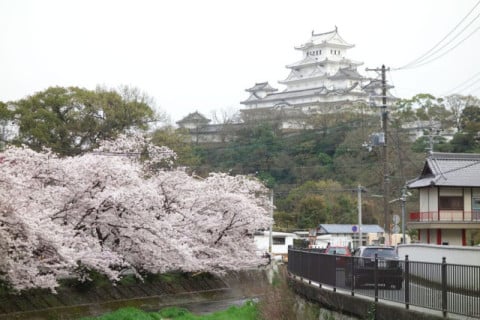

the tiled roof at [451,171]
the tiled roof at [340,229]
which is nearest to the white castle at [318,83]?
the tiled roof at [340,229]

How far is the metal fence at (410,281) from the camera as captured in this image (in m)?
11.6

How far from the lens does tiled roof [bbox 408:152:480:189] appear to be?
140 ft

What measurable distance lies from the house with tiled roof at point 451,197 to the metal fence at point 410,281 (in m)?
24.3

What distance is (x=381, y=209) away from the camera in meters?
70.2

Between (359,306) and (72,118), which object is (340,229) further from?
(359,306)

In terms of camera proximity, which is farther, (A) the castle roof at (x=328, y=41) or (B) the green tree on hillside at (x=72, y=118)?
(A) the castle roof at (x=328, y=41)

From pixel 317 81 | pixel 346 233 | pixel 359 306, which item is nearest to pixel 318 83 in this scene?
pixel 317 81

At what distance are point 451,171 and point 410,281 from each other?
30885 mm

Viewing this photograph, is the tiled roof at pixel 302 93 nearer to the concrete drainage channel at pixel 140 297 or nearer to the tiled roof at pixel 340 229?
the tiled roof at pixel 340 229

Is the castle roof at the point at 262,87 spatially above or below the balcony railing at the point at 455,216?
above

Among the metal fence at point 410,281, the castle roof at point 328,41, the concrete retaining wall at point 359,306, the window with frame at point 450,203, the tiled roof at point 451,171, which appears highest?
the castle roof at point 328,41

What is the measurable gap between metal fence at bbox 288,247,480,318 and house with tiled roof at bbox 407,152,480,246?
79.8 feet

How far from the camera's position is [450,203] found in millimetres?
43375

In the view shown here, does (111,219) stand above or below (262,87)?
below
